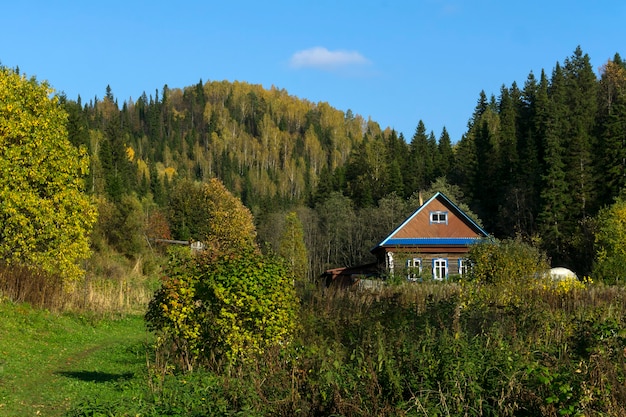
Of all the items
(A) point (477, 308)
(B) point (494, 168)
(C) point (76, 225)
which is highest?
(B) point (494, 168)

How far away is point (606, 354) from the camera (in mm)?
7230

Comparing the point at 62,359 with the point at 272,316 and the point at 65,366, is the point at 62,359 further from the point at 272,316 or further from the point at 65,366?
the point at 272,316

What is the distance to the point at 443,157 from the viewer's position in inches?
4085

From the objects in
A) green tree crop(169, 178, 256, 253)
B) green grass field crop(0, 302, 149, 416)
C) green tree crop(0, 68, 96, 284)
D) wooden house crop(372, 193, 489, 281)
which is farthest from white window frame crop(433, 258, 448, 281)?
green tree crop(0, 68, 96, 284)

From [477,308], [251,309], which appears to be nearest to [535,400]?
[251,309]

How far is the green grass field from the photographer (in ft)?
33.6

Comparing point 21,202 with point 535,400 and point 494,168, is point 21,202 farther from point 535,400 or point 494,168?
point 494,168

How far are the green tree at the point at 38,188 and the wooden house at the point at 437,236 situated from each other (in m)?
28.5

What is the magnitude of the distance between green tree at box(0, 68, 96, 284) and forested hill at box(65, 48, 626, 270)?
36561 mm

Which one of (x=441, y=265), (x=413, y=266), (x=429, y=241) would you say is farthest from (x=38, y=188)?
(x=441, y=265)

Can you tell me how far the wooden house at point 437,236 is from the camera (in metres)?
49.8

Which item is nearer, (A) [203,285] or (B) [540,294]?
(A) [203,285]

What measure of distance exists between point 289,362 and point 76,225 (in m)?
16.0

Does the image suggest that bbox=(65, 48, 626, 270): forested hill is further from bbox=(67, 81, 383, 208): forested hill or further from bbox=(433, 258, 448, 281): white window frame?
bbox=(433, 258, 448, 281): white window frame
